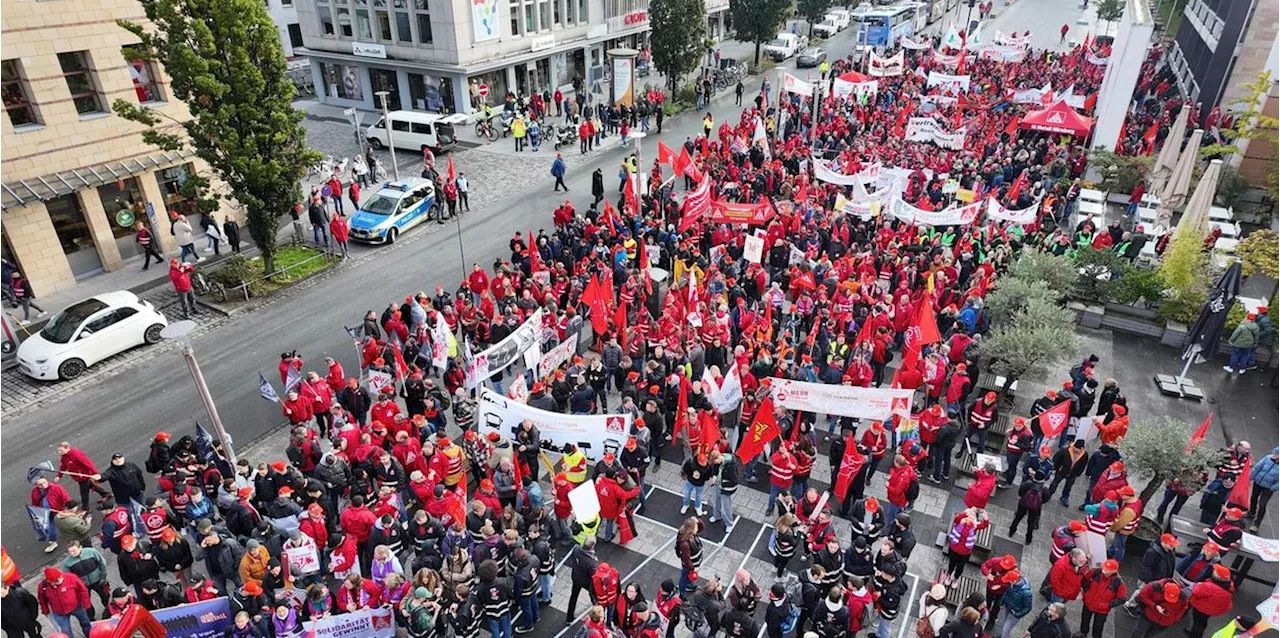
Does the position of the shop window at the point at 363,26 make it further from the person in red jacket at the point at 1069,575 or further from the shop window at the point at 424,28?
the person in red jacket at the point at 1069,575

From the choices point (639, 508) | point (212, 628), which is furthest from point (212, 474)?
point (639, 508)

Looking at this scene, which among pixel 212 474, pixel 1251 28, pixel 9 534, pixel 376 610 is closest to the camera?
pixel 376 610

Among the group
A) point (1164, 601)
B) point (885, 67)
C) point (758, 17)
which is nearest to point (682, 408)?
point (1164, 601)

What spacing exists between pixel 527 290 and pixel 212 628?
31.5 ft

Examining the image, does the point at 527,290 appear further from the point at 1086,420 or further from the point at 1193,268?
the point at 1193,268

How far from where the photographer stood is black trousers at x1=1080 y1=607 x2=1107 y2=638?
410 inches

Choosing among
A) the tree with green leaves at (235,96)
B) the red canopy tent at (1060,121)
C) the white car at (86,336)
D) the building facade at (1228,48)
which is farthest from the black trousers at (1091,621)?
the red canopy tent at (1060,121)

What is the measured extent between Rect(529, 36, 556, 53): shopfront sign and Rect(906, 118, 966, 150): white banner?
71.0ft

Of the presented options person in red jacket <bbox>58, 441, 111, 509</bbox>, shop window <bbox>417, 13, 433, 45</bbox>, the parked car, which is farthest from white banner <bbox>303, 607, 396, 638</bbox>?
Result: the parked car

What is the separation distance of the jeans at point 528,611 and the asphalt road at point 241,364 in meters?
8.17

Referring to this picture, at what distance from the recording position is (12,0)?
1936 centimetres

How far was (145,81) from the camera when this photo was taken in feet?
75.4

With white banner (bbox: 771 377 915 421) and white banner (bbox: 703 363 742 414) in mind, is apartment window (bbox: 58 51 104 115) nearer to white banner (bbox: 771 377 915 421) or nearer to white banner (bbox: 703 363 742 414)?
white banner (bbox: 703 363 742 414)

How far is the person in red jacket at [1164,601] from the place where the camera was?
9648 millimetres
